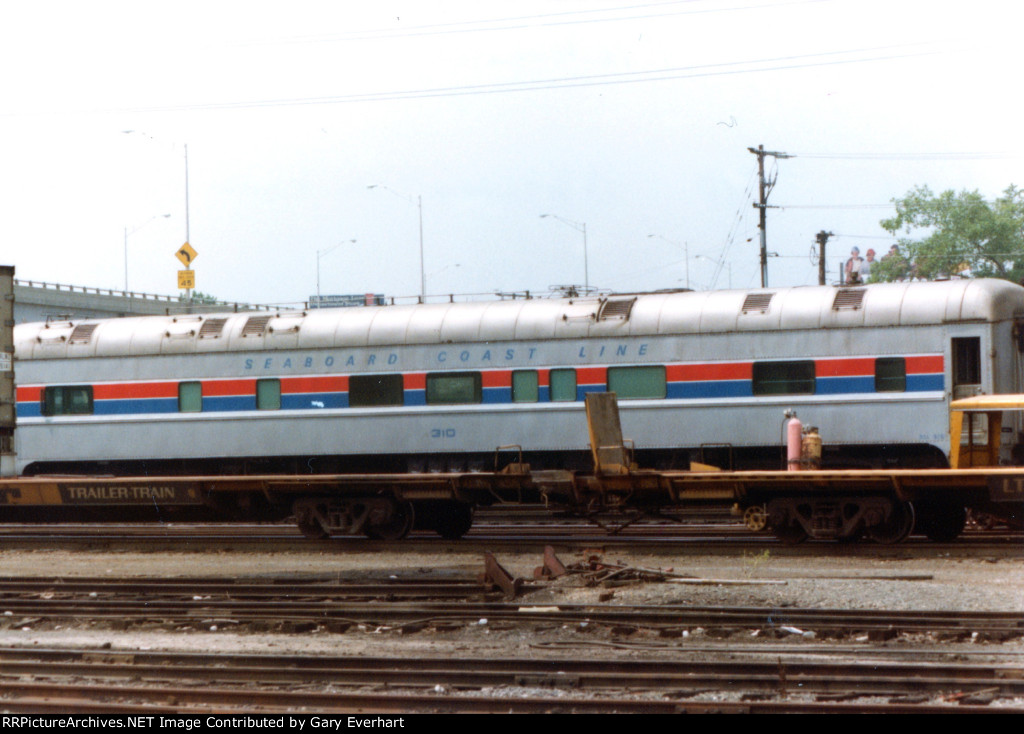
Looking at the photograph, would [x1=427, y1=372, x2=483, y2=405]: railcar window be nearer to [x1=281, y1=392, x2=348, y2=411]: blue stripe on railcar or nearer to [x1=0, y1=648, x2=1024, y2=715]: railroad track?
[x1=281, y1=392, x2=348, y2=411]: blue stripe on railcar

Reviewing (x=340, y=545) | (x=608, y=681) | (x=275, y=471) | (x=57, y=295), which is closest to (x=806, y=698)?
(x=608, y=681)

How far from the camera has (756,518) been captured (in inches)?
679

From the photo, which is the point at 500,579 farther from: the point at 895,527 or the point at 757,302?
the point at 757,302

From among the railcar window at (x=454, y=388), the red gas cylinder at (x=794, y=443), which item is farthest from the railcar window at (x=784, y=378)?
the railcar window at (x=454, y=388)

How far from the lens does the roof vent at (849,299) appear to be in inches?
712

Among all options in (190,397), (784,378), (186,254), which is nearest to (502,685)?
(784,378)

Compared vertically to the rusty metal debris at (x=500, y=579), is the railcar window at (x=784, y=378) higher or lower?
higher

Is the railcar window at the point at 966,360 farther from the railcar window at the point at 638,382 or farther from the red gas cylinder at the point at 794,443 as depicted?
the railcar window at the point at 638,382

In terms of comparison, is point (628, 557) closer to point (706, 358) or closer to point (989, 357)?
point (706, 358)

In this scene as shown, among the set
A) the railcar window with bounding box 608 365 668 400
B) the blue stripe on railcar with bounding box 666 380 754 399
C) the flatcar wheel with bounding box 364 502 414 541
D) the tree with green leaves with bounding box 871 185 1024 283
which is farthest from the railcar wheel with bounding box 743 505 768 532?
the tree with green leaves with bounding box 871 185 1024 283

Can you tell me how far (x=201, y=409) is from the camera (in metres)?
21.0

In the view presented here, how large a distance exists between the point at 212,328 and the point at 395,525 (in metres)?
5.42

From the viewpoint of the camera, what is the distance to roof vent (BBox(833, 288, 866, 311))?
712 inches

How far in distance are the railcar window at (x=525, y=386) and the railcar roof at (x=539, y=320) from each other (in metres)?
0.63
